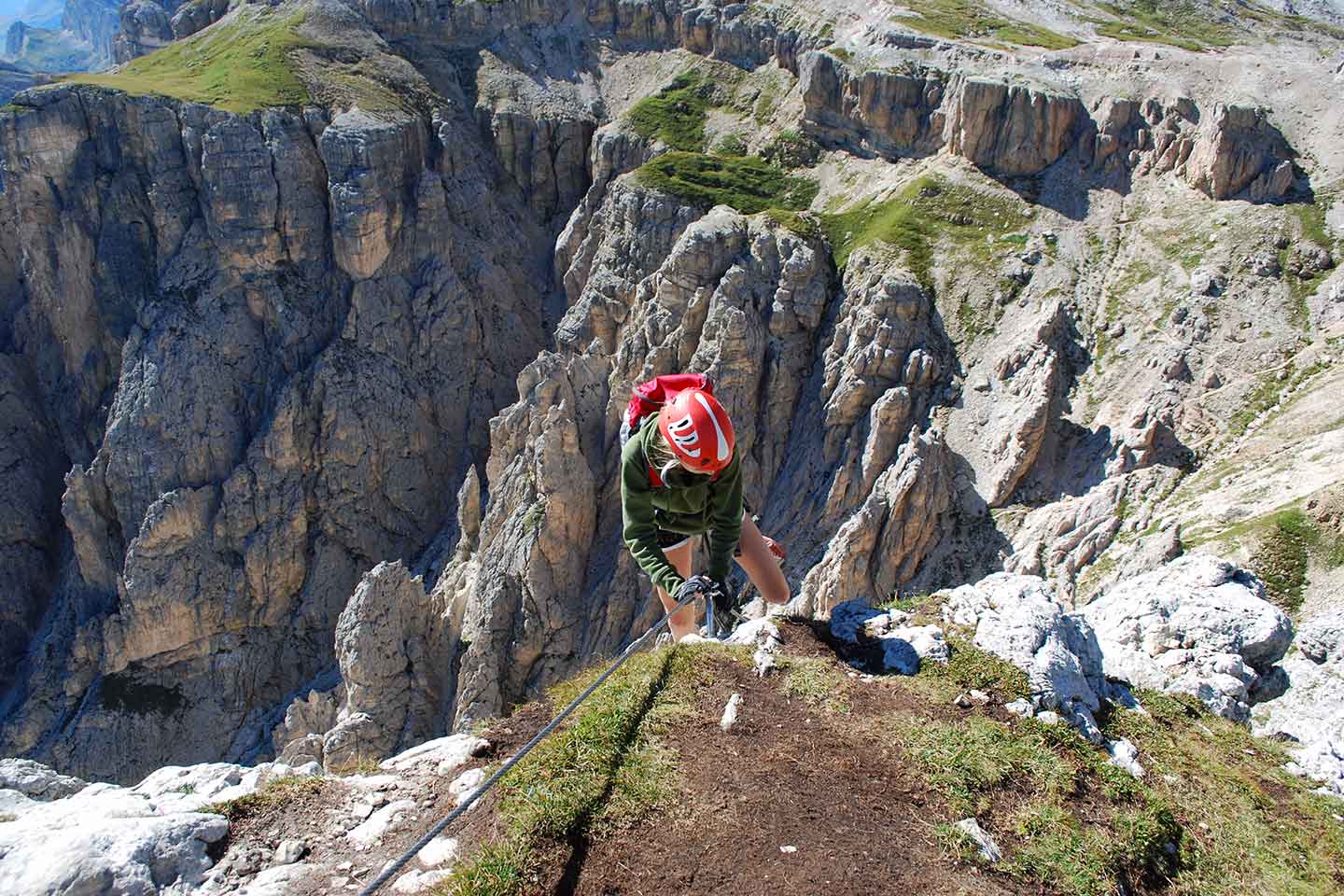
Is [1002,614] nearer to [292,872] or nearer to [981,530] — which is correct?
[292,872]

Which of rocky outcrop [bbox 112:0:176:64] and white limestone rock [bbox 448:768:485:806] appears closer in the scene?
white limestone rock [bbox 448:768:485:806]

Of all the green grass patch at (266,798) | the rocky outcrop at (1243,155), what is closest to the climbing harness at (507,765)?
the green grass patch at (266,798)

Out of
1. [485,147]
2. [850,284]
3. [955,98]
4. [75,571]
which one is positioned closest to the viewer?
[850,284]

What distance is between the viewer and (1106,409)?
31.2 meters

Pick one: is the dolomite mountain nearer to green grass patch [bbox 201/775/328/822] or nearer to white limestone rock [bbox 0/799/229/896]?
green grass patch [bbox 201/775/328/822]

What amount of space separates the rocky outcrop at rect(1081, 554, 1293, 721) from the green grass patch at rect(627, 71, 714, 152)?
50.8m

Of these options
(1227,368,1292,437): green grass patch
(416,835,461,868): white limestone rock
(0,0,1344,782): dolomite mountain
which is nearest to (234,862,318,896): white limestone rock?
(416,835,461,868): white limestone rock

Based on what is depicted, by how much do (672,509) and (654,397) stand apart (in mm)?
1461

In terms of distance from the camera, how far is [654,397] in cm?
1026

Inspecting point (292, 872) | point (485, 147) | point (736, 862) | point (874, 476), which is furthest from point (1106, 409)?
point (485, 147)

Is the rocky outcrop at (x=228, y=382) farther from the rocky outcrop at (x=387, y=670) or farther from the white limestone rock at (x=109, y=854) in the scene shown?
the white limestone rock at (x=109, y=854)

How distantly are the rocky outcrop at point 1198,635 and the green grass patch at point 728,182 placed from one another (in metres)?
37.9

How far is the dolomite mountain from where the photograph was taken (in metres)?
31.8

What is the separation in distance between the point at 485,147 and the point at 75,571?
43.4 meters
